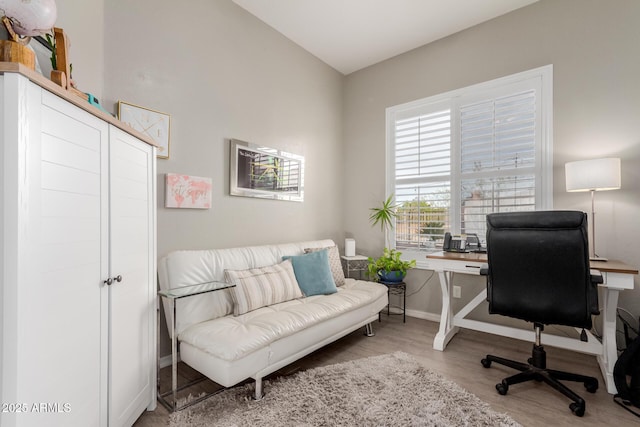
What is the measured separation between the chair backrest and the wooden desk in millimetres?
323

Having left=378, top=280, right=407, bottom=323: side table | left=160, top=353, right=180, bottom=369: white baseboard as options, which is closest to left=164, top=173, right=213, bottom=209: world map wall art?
left=160, top=353, right=180, bottom=369: white baseboard

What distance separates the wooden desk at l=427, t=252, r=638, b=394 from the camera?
6.29 ft

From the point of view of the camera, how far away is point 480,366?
2.24 meters

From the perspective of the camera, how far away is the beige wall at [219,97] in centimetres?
213

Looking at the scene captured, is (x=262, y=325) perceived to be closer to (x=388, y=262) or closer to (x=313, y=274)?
(x=313, y=274)

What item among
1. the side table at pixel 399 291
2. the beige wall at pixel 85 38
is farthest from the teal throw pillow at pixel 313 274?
the beige wall at pixel 85 38

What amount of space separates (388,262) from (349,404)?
172cm

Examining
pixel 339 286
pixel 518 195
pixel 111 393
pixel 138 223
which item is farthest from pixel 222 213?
pixel 518 195

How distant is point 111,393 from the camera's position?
1.33 m

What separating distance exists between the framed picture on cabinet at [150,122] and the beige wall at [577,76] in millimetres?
2747

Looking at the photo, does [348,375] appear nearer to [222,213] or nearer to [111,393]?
[111,393]

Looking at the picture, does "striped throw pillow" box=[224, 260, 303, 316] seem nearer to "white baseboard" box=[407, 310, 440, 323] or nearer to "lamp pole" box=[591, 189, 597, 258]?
"white baseboard" box=[407, 310, 440, 323]

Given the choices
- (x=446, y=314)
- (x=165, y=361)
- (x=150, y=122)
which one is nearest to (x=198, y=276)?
(x=165, y=361)

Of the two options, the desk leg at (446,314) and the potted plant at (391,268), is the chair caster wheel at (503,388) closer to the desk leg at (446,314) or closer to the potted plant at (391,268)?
the desk leg at (446,314)
